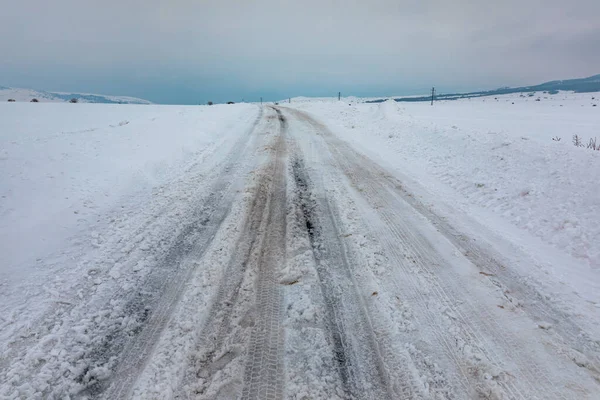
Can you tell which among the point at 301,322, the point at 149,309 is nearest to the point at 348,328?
the point at 301,322

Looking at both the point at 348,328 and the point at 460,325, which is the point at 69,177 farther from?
the point at 460,325

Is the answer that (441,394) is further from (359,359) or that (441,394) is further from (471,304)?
(471,304)

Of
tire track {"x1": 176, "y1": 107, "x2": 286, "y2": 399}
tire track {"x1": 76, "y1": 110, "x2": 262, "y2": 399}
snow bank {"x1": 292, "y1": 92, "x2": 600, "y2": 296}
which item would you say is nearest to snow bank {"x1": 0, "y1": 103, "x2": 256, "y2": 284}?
tire track {"x1": 76, "y1": 110, "x2": 262, "y2": 399}

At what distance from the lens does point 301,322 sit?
2682mm

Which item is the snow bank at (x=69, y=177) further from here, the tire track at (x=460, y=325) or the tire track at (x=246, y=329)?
the tire track at (x=460, y=325)

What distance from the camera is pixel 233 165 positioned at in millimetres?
7633

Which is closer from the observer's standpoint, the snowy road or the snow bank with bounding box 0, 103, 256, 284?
the snowy road

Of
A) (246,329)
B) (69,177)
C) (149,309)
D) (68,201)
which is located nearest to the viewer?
(246,329)

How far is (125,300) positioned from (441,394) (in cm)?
286

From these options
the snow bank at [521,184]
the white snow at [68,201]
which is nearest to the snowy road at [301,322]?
the white snow at [68,201]

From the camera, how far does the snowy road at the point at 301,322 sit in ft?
6.98

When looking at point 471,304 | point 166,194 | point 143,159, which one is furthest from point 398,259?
point 143,159

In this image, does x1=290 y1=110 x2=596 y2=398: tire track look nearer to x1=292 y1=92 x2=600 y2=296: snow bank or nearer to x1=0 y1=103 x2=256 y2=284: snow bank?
x1=292 y1=92 x2=600 y2=296: snow bank

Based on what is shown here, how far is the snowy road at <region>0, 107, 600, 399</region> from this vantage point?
213 centimetres
